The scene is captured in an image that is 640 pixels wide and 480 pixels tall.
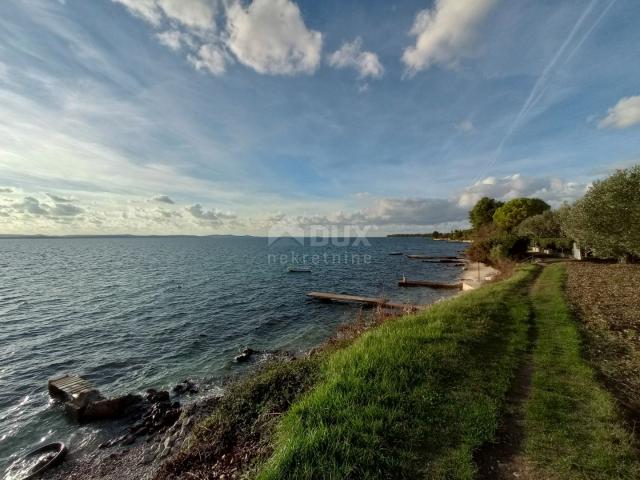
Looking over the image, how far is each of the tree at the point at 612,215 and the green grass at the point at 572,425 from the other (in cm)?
1943

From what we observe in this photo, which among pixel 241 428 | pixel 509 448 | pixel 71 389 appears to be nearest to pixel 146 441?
pixel 71 389

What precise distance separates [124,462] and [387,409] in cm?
886

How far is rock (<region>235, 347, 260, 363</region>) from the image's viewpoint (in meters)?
16.5

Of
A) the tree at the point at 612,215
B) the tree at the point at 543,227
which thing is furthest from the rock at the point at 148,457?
the tree at the point at 543,227

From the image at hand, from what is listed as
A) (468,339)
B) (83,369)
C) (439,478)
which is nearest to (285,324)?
(83,369)

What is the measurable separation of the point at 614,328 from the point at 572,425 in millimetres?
8592

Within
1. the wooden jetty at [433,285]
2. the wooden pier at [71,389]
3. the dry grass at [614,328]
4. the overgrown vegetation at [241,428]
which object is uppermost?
the dry grass at [614,328]

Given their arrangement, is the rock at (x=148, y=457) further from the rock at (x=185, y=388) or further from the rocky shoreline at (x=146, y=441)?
the rock at (x=185, y=388)

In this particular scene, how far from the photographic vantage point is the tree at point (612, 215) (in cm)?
2122

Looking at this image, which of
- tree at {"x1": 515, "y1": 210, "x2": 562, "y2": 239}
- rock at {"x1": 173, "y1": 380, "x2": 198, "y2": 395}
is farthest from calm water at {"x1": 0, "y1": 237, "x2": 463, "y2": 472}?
tree at {"x1": 515, "y1": 210, "x2": 562, "y2": 239}

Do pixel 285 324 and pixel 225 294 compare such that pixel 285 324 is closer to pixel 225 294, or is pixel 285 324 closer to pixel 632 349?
pixel 225 294

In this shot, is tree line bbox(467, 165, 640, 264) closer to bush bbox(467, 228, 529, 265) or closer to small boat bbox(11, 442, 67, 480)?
bush bbox(467, 228, 529, 265)

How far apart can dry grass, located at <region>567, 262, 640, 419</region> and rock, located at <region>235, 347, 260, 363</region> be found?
15.2 metres

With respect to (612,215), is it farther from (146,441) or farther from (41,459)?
(41,459)
